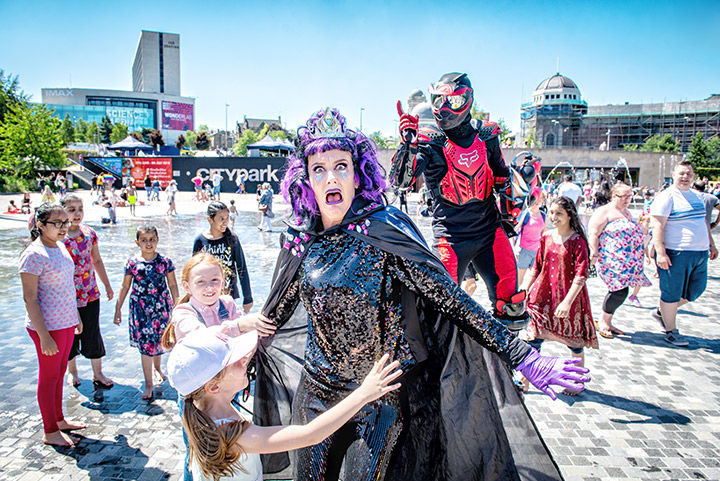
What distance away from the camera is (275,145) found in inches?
1335

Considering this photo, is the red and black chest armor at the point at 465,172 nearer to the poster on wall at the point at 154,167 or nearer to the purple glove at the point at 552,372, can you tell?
the purple glove at the point at 552,372

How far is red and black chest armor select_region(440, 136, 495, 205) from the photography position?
12.9ft

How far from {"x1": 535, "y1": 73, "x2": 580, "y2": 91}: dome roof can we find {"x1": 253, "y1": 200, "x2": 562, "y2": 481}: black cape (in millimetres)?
A: 105930

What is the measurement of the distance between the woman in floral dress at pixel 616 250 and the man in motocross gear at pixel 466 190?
2306 mm

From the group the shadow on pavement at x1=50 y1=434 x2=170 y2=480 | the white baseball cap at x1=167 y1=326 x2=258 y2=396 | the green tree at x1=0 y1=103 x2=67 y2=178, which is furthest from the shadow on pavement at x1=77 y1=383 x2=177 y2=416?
the green tree at x1=0 y1=103 x2=67 y2=178

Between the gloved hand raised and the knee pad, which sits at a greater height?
the gloved hand raised

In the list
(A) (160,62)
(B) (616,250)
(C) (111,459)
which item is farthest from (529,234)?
(A) (160,62)

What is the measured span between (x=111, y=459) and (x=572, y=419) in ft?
11.6

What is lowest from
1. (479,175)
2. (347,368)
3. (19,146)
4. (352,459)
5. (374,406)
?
(352,459)

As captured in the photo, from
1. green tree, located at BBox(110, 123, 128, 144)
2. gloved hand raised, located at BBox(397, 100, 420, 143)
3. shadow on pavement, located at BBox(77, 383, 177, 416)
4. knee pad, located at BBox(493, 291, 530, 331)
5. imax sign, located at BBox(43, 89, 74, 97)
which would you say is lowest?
shadow on pavement, located at BBox(77, 383, 177, 416)

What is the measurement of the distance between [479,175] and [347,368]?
2.40 metres

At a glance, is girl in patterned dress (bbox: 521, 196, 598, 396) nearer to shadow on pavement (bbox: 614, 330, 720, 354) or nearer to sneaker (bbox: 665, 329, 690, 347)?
shadow on pavement (bbox: 614, 330, 720, 354)

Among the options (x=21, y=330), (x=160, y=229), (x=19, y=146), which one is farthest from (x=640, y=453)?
(x=19, y=146)

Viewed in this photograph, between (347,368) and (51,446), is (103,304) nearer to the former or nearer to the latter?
(51,446)
